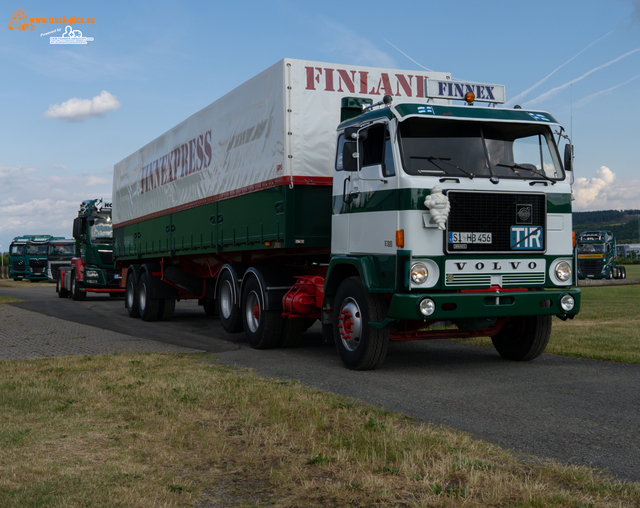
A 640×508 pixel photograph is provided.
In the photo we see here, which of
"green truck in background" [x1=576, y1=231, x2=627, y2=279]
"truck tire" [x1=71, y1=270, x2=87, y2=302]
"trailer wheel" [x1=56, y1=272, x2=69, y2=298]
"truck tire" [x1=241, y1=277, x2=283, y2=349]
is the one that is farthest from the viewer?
"green truck in background" [x1=576, y1=231, x2=627, y2=279]

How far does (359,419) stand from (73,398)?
2.98 meters

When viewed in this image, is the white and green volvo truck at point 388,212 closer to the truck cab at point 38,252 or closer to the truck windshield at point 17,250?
the truck cab at point 38,252

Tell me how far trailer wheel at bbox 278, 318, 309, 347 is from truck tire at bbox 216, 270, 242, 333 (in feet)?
4.02

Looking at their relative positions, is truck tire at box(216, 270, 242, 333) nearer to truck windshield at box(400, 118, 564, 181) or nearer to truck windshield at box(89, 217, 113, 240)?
truck windshield at box(400, 118, 564, 181)

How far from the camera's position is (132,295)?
18438mm

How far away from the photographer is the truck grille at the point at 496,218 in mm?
8109

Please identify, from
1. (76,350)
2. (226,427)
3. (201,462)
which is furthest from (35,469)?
(76,350)

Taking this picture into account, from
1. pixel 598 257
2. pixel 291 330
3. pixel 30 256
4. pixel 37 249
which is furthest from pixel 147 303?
pixel 30 256

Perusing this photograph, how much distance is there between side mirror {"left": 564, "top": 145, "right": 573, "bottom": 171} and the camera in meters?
8.82

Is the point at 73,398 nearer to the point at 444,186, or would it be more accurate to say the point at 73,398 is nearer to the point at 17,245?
the point at 444,186

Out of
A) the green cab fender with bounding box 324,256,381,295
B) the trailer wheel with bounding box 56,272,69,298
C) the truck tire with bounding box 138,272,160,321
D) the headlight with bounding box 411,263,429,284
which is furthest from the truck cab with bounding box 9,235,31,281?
the headlight with bounding box 411,263,429,284

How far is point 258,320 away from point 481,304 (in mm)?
4323

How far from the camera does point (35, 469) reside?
4.65 metres

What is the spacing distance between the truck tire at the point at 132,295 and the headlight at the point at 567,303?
1209 centimetres
